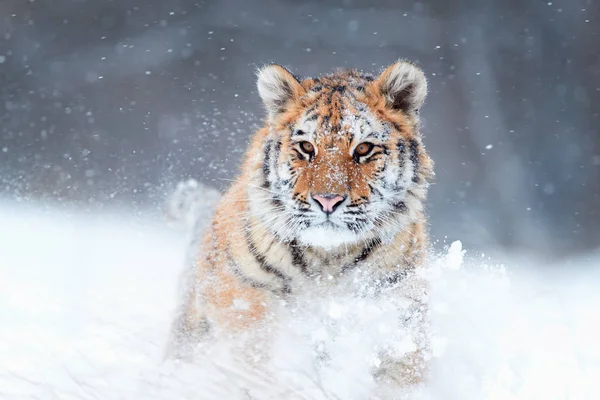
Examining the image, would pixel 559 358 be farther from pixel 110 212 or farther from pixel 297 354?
pixel 110 212

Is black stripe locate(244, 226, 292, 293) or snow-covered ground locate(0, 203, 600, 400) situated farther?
snow-covered ground locate(0, 203, 600, 400)

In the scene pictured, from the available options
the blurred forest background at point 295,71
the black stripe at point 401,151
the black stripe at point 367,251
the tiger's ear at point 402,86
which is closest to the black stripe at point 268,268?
the black stripe at point 367,251

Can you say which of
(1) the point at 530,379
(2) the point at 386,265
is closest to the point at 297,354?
(2) the point at 386,265

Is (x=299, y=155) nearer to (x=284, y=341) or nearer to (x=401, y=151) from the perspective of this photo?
(x=401, y=151)

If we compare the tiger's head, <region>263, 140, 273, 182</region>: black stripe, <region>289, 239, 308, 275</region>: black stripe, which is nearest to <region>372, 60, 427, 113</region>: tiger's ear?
the tiger's head

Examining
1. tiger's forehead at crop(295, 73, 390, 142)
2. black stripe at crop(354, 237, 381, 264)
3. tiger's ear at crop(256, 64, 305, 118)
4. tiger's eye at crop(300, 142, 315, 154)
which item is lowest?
black stripe at crop(354, 237, 381, 264)

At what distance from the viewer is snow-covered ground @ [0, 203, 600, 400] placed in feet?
8.18

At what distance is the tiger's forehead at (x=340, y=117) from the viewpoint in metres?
2.21

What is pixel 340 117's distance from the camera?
2223 millimetres

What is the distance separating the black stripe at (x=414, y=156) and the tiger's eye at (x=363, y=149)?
19 centimetres

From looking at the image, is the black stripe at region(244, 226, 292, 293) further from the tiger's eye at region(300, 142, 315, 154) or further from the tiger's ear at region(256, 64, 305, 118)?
the tiger's ear at region(256, 64, 305, 118)

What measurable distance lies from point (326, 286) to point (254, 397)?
583 mm

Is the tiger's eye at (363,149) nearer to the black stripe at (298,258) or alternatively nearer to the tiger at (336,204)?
the tiger at (336,204)

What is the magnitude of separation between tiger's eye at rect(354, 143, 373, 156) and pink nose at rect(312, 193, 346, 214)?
0.72ft
